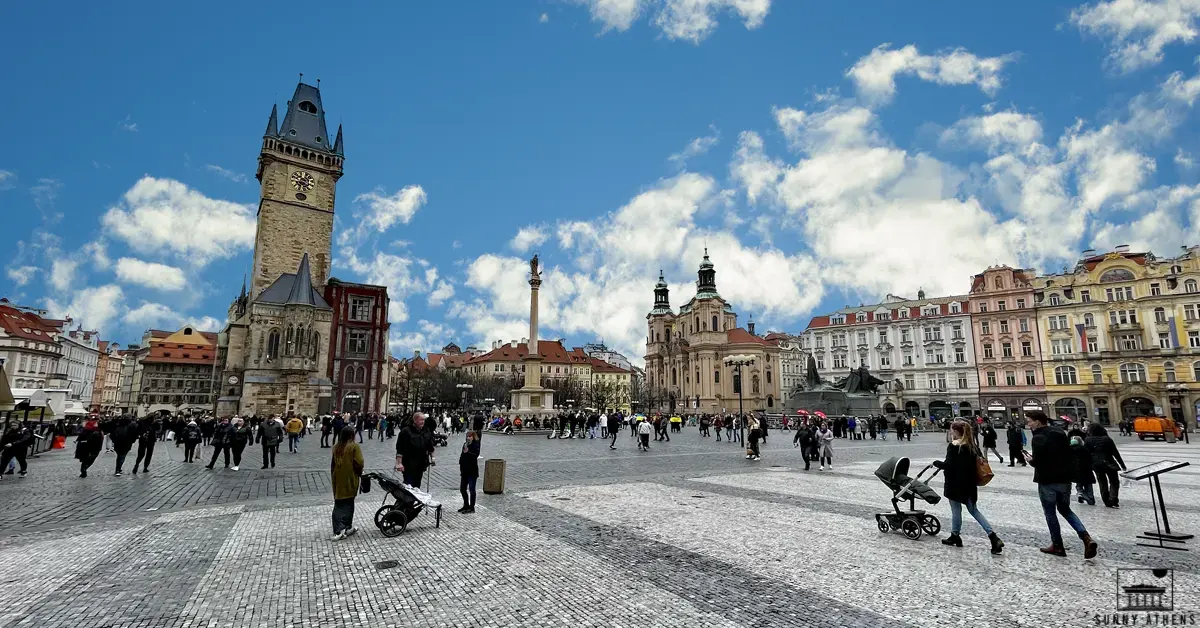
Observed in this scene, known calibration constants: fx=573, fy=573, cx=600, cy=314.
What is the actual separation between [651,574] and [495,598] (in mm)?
1679

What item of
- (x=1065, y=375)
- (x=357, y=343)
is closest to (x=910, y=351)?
(x=1065, y=375)

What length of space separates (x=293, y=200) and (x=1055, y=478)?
202 feet

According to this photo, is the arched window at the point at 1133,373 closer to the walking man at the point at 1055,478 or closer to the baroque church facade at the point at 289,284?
the walking man at the point at 1055,478

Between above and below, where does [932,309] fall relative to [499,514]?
above

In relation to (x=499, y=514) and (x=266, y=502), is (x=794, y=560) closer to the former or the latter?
(x=499, y=514)

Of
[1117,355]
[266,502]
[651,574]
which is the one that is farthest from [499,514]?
[1117,355]

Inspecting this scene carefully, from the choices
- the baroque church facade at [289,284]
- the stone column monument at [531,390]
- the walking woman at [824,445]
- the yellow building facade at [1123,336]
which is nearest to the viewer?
the walking woman at [824,445]

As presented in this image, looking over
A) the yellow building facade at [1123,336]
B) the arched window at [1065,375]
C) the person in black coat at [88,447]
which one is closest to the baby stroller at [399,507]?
the person in black coat at [88,447]

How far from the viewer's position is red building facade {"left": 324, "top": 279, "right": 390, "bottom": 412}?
174ft

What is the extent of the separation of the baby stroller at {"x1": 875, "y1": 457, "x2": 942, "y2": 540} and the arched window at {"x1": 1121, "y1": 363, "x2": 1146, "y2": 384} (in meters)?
61.5

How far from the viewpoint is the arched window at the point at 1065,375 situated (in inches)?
2174

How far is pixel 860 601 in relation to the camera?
5152 millimetres

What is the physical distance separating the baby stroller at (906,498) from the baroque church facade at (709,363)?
75899mm

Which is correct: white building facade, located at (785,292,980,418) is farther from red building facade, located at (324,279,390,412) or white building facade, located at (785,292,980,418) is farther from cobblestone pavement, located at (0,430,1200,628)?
cobblestone pavement, located at (0,430,1200,628)
